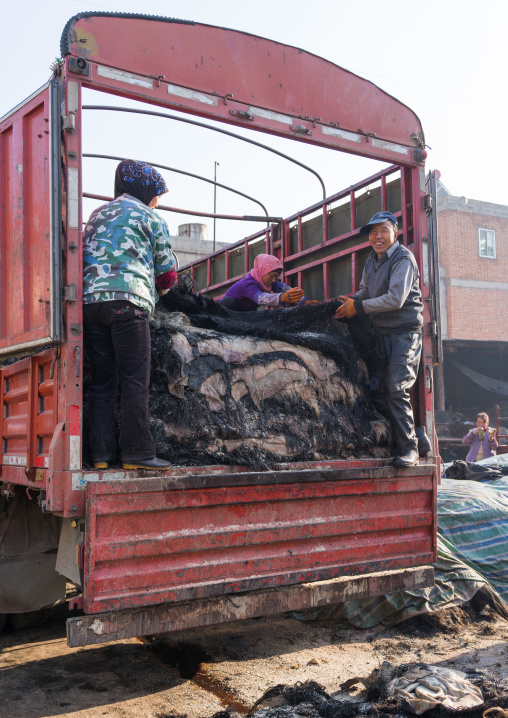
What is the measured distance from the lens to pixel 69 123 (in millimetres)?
2877

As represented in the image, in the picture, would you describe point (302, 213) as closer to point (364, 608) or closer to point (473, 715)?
point (364, 608)

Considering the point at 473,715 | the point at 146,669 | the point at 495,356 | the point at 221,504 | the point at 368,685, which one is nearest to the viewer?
the point at 473,715

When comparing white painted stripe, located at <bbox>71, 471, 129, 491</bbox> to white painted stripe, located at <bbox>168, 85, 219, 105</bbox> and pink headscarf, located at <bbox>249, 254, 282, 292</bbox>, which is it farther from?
pink headscarf, located at <bbox>249, 254, 282, 292</bbox>

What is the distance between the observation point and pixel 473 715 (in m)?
2.73

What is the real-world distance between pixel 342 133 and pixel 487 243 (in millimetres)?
21829

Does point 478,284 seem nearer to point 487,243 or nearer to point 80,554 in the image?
point 487,243

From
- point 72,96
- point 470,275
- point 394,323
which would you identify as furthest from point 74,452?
point 470,275

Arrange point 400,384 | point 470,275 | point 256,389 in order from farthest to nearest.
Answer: point 470,275
point 400,384
point 256,389

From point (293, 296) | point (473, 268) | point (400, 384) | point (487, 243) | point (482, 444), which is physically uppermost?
point (487, 243)

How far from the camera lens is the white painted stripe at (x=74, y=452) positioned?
2756 mm

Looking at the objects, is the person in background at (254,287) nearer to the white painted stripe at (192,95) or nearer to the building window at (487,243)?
the white painted stripe at (192,95)

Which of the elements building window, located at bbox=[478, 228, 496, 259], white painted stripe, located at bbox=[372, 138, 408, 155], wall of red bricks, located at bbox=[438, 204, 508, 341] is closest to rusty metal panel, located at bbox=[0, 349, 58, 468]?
white painted stripe, located at bbox=[372, 138, 408, 155]

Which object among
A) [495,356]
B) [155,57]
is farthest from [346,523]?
[495,356]

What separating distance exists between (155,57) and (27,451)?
2.01 meters
